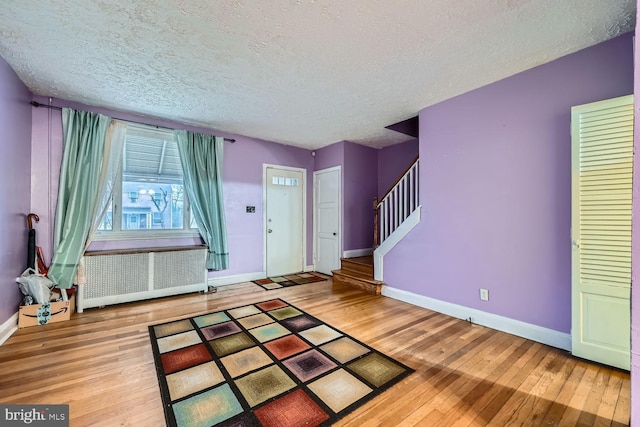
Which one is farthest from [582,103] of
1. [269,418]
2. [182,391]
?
[182,391]

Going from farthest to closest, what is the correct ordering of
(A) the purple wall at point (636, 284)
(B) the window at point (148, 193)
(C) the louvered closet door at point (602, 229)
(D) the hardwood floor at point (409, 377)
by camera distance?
1. (B) the window at point (148, 193)
2. (C) the louvered closet door at point (602, 229)
3. (D) the hardwood floor at point (409, 377)
4. (A) the purple wall at point (636, 284)

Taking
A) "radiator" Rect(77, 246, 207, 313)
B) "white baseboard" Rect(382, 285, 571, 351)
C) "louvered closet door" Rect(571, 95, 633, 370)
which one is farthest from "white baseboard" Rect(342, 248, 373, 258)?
"louvered closet door" Rect(571, 95, 633, 370)

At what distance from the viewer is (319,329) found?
9.07 feet

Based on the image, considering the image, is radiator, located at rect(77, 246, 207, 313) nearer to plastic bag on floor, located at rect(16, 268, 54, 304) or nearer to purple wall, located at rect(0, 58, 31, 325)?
plastic bag on floor, located at rect(16, 268, 54, 304)

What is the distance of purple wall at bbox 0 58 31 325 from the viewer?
2.44 metres

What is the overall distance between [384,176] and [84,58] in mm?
4687

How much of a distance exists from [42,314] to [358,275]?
3966 millimetres

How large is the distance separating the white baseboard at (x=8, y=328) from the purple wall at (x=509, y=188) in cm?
435

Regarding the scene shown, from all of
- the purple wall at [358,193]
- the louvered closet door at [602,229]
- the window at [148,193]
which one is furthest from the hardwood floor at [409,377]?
the purple wall at [358,193]

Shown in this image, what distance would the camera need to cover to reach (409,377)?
195 centimetres

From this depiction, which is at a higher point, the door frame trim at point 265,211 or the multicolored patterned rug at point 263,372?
the door frame trim at point 265,211

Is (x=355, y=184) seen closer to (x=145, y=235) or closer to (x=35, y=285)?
(x=145, y=235)

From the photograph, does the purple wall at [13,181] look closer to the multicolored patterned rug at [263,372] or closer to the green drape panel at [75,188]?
the green drape panel at [75,188]

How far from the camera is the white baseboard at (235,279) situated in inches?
171
